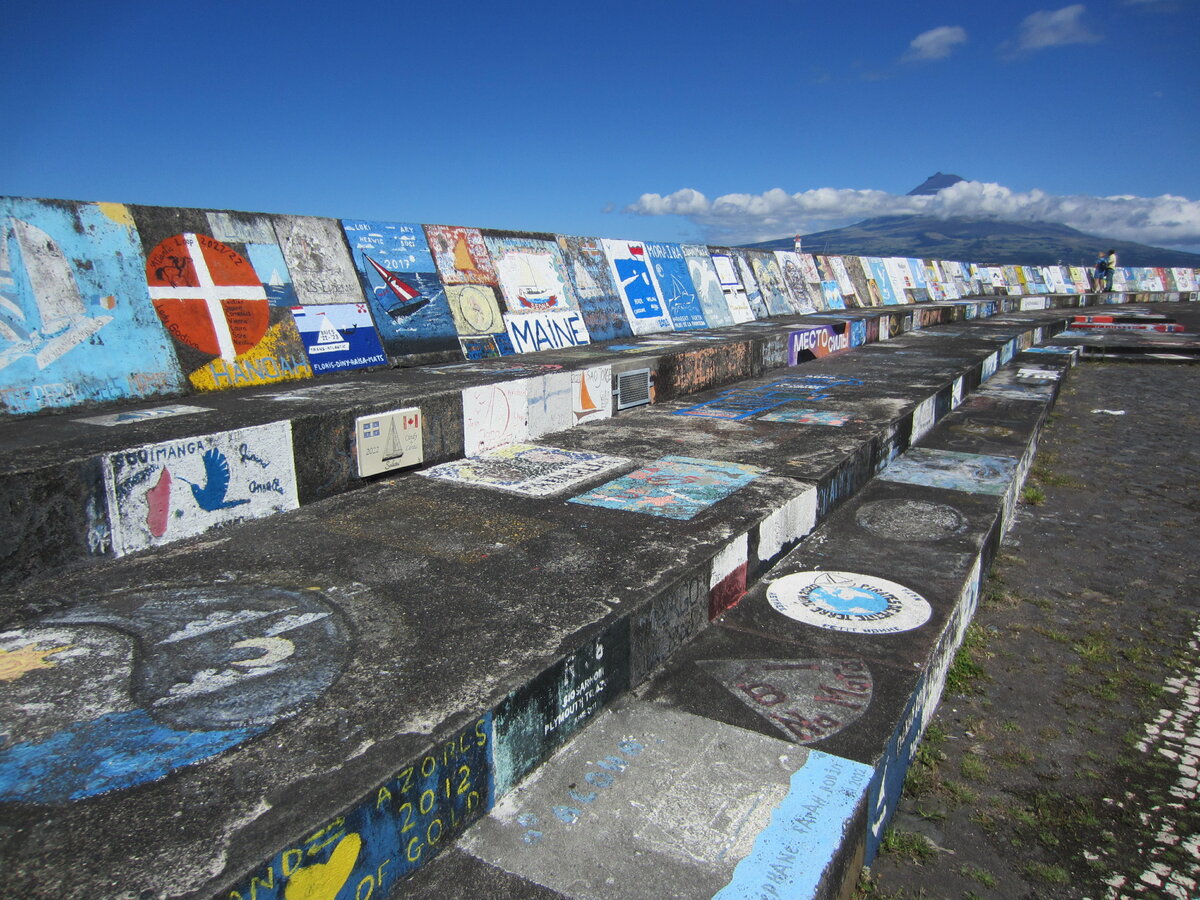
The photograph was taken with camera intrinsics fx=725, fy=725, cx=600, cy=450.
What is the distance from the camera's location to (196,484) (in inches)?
112

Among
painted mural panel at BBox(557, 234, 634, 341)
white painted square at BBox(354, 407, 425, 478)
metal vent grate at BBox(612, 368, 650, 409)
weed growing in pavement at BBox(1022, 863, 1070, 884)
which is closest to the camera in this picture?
weed growing in pavement at BBox(1022, 863, 1070, 884)

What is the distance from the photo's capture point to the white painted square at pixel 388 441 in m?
3.56

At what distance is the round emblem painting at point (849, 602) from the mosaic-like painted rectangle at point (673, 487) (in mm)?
526

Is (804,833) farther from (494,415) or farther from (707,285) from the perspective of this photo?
(707,285)

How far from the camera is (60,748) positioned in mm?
1557

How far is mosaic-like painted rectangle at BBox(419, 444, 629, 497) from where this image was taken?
3617 millimetres

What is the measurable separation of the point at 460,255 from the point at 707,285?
14.4 feet

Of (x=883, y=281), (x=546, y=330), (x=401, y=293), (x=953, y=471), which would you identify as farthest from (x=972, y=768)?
(x=883, y=281)

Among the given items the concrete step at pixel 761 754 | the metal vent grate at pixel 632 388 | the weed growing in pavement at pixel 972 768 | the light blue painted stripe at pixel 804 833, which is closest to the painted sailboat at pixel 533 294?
the metal vent grate at pixel 632 388

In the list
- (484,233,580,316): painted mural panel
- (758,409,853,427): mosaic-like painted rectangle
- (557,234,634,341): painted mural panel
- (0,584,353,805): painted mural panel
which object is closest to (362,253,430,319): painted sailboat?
(484,233,580,316): painted mural panel

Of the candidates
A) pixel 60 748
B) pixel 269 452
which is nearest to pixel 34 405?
pixel 269 452

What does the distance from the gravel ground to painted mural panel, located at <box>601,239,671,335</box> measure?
14.4 feet

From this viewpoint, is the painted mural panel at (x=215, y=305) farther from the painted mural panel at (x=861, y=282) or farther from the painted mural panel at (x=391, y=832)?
the painted mural panel at (x=861, y=282)

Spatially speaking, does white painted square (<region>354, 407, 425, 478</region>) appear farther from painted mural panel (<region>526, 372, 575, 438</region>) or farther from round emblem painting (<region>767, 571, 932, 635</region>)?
round emblem painting (<region>767, 571, 932, 635</region>)
